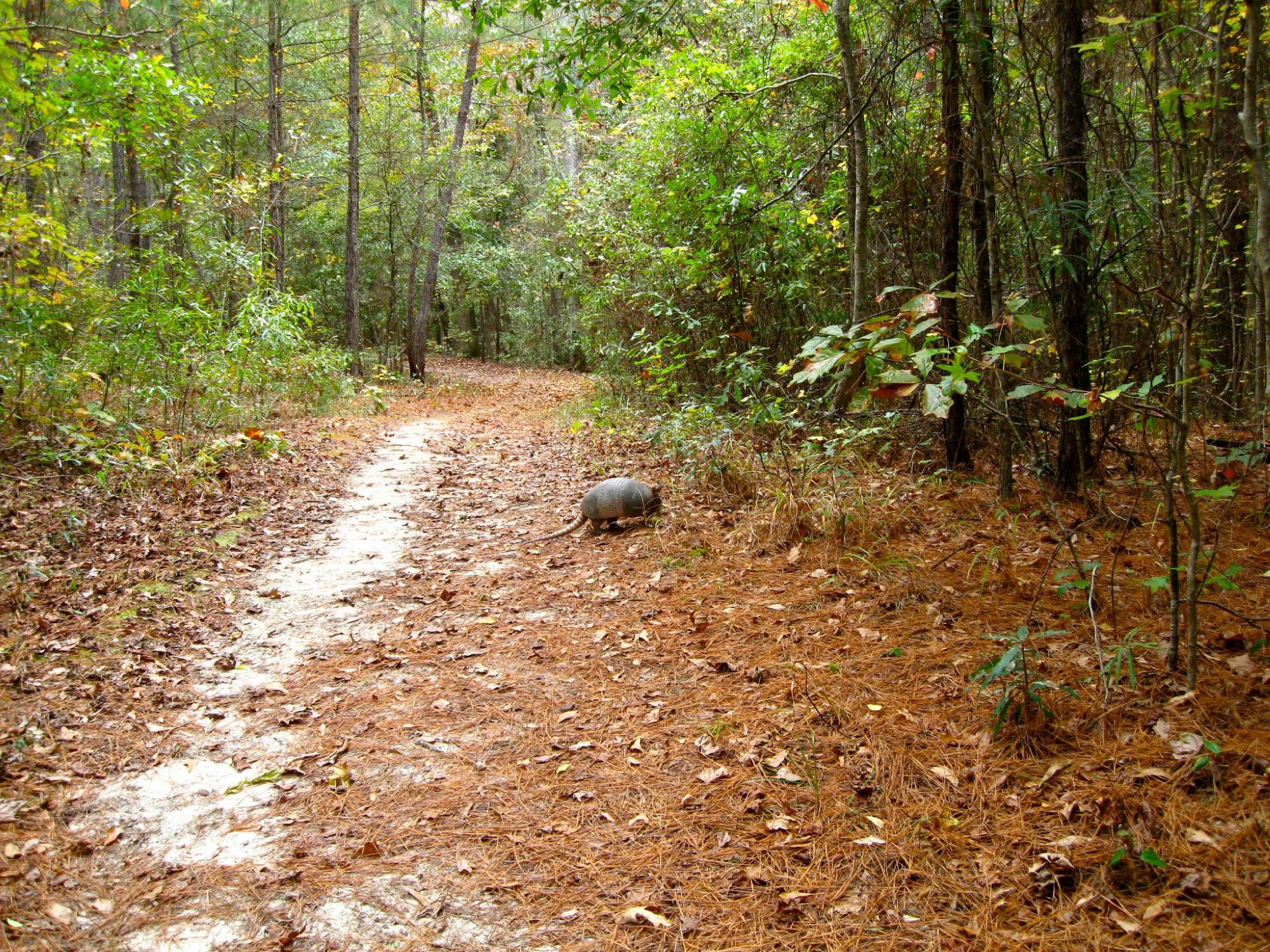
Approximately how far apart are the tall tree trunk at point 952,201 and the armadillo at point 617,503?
2.36 metres

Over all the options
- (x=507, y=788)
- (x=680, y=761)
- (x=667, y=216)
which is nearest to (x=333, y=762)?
(x=507, y=788)

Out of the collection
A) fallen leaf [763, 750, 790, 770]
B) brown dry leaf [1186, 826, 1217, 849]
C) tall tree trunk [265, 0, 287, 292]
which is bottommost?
fallen leaf [763, 750, 790, 770]

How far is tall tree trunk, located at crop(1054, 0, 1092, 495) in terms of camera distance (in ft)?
13.4

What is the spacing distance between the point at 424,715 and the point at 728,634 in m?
1.62

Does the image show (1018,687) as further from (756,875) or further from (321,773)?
(321,773)

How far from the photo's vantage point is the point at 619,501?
19.4 ft

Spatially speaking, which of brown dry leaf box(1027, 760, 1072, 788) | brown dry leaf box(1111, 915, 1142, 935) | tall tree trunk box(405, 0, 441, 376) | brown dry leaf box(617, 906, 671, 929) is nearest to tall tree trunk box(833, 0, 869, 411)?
brown dry leaf box(1027, 760, 1072, 788)

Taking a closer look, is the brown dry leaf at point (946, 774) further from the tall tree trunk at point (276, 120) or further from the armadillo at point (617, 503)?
the tall tree trunk at point (276, 120)

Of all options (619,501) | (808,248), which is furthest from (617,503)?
(808,248)

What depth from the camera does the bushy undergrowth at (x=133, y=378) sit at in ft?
21.0

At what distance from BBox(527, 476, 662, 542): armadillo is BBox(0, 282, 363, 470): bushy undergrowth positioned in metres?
3.86

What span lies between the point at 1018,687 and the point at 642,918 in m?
1.60

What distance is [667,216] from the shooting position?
8.74 m

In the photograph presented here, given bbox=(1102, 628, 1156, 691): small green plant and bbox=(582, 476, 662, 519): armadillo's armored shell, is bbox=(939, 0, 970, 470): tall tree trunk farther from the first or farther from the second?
bbox=(582, 476, 662, 519): armadillo's armored shell
